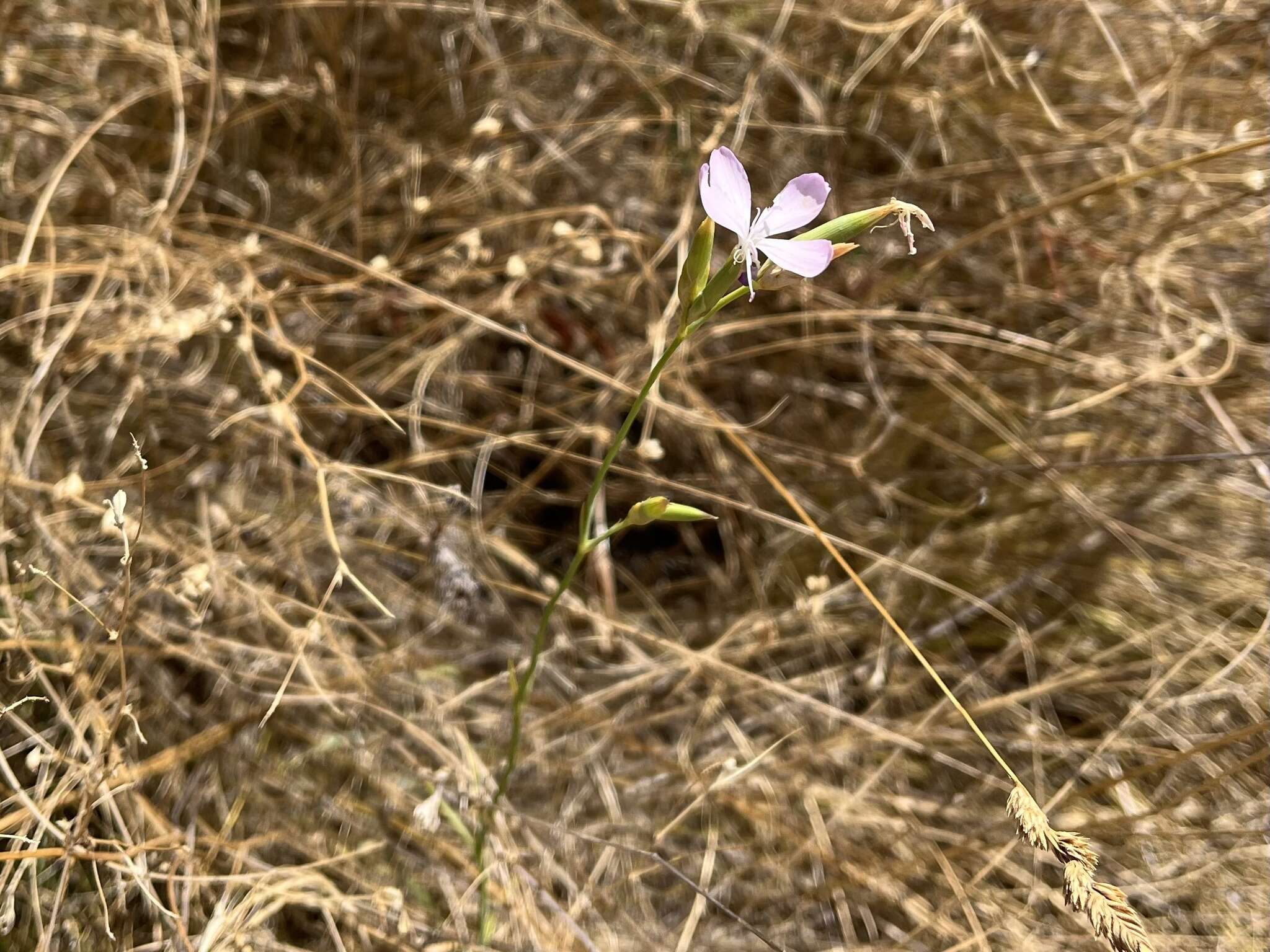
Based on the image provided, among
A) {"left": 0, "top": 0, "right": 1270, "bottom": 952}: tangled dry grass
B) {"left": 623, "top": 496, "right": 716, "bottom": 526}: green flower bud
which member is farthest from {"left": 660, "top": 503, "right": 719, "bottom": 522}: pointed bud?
{"left": 0, "top": 0, "right": 1270, "bottom": 952}: tangled dry grass

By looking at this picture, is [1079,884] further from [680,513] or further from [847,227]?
[847,227]

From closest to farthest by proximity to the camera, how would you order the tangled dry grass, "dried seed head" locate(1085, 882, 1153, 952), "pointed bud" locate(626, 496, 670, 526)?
"dried seed head" locate(1085, 882, 1153, 952) < "pointed bud" locate(626, 496, 670, 526) < the tangled dry grass

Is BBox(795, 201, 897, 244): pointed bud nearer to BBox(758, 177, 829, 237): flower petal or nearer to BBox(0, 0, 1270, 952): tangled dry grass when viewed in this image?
BBox(758, 177, 829, 237): flower petal

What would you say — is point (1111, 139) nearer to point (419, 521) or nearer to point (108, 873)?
point (419, 521)

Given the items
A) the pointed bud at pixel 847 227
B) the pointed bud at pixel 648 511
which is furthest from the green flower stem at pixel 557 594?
the pointed bud at pixel 847 227

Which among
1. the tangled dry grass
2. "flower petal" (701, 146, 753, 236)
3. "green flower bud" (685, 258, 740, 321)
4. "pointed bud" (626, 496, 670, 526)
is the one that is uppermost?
"flower petal" (701, 146, 753, 236)

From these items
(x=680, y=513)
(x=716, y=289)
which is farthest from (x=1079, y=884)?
(x=716, y=289)

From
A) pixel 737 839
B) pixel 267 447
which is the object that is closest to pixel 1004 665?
pixel 737 839
